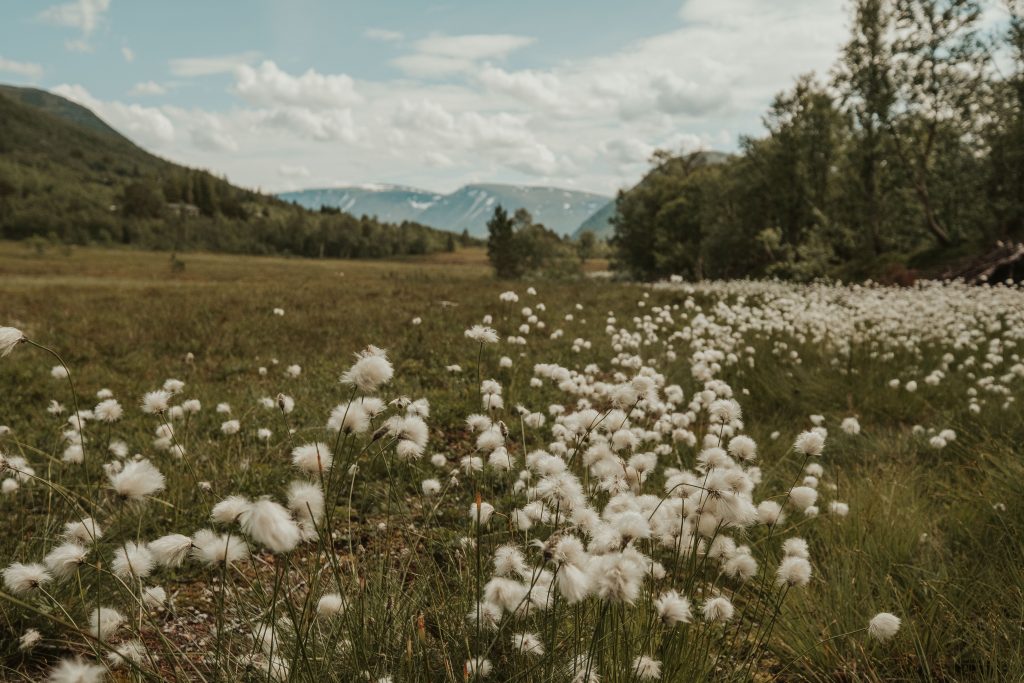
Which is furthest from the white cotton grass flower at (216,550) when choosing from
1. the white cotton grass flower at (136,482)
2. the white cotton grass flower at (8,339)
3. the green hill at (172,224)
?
the green hill at (172,224)

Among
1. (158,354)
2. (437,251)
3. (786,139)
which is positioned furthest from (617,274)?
(437,251)

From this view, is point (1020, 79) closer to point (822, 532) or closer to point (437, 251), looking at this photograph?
→ point (822, 532)

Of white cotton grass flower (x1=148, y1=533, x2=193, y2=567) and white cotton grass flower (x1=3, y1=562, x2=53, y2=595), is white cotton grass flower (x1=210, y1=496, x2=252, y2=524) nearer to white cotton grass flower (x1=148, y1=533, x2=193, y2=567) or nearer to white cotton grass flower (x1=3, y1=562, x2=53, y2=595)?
white cotton grass flower (x1=148, y1=533, x2=193, y2=567)

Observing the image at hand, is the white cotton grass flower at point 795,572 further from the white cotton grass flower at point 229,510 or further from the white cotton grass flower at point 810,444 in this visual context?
the white cotton grass flower at point 229,510

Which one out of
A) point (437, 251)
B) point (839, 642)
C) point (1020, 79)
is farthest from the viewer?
point (437, 251)

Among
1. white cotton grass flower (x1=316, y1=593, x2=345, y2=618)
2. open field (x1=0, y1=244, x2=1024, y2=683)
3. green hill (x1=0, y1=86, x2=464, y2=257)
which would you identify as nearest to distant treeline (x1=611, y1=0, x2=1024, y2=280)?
open field (x1=0, y1=244, x2=1024, y2=683)

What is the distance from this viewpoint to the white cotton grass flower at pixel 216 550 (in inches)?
68.5

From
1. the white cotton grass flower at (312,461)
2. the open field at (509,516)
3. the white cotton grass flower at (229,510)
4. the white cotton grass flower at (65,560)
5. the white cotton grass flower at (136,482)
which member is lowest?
the open field at (509,516)

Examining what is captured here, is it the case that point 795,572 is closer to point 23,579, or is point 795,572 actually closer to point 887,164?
point 23,579

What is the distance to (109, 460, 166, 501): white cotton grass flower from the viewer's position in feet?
6.13

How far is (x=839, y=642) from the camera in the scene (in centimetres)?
308

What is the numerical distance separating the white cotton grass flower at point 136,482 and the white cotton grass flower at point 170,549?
17 cm

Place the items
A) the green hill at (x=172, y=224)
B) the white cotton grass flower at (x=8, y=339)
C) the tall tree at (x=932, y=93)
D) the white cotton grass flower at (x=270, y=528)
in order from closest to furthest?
1. the white cotton grass flower at (x=270, y=528)
2. the white cotton grass flower at (x=8, y=339)
3. the tall tree at (x=932, y=93)
4. the green hill at (x=172, y=224)

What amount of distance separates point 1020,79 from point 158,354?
114 ft
